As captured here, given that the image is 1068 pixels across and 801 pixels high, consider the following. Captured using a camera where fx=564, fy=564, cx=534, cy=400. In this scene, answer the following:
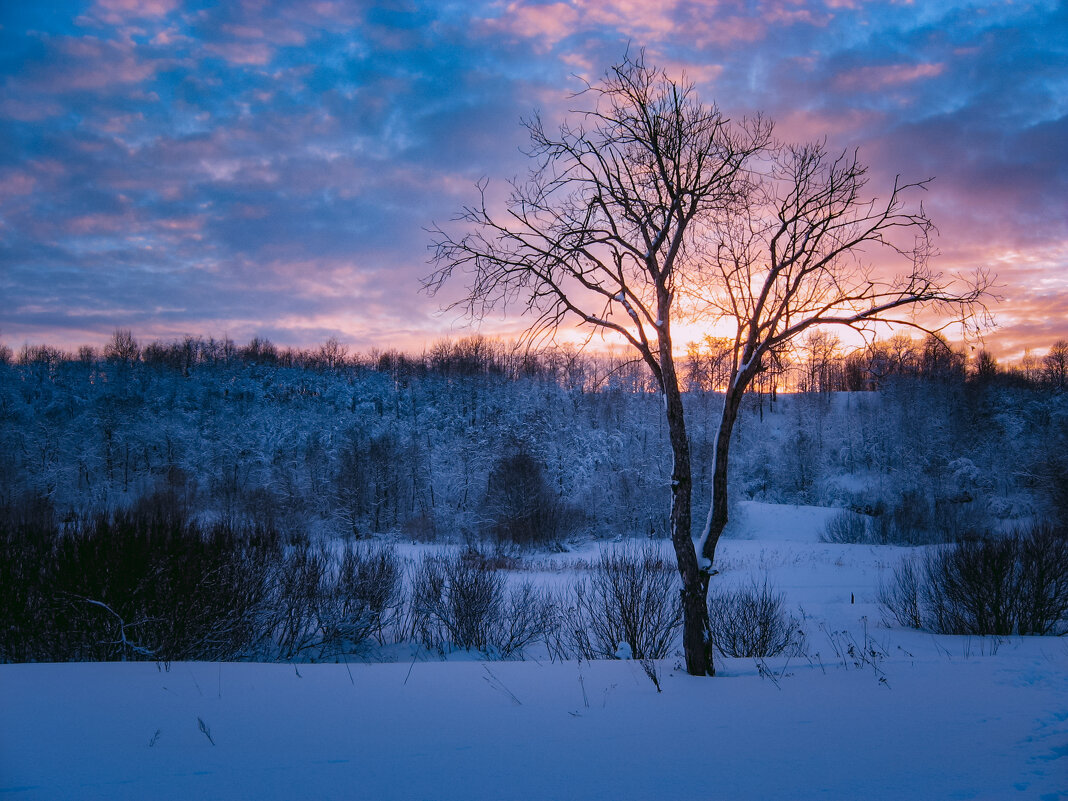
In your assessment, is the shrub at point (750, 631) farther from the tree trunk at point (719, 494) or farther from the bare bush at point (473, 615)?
the tree trunk at point (719, 494)

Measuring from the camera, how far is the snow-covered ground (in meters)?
4.07

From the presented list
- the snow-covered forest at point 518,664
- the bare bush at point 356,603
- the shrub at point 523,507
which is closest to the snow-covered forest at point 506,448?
the shrub at point 523,507

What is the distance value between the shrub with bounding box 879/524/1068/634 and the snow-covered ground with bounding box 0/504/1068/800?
893 cm

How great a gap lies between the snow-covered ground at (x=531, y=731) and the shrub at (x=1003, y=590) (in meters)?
8.93

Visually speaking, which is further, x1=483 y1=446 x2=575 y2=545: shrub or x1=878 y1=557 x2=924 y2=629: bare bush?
x1=483 y1=446 x2=575 y2=545: shrub

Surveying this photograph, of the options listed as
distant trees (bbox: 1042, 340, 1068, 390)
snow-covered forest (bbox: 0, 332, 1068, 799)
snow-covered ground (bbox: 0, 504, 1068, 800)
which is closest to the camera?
snow-covered ground (bbox: 0, 504, 1068, 800)

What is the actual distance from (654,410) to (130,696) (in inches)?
2960

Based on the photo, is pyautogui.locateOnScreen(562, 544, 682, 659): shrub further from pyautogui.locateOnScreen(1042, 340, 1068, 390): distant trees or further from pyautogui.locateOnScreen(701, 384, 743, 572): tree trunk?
pyautogui.locateOnScreen(1042, 340, 1068, 390): distant trees

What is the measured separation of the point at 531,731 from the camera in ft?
16.5

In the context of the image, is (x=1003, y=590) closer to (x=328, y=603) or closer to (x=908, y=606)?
(x=908, y=606)

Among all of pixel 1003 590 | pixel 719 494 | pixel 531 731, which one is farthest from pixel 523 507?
pixel 531 731

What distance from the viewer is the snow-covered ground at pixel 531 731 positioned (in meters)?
4.07

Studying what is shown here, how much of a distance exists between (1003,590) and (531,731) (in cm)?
1589

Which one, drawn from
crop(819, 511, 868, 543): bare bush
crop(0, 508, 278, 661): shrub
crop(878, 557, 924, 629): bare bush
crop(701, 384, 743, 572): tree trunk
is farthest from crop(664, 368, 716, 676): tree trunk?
crop(819, 511, 868, 543): bare bush
